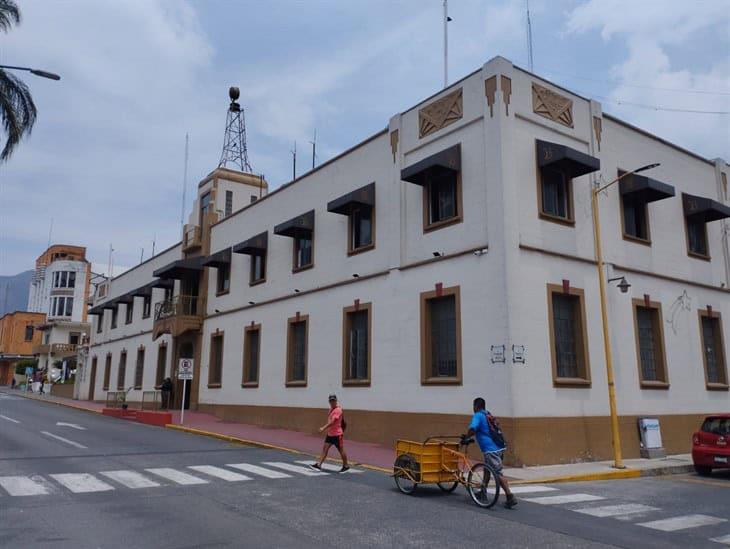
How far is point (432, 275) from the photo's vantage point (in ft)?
58.4

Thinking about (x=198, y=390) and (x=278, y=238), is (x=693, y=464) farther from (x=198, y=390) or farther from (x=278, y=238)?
(x=198, y=390)

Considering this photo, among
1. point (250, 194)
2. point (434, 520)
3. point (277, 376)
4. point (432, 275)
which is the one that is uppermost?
point (250, 194)

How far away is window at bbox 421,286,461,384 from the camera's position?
55.3 feet

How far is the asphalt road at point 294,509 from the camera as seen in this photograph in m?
7.77

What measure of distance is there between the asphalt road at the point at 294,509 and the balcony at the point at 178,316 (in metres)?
15.3

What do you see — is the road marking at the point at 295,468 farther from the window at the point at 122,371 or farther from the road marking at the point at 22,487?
the window at the point at 122,371

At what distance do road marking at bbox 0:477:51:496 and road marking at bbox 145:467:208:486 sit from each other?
226cm

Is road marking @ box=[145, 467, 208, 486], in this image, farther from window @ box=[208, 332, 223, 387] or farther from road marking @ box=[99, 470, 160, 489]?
window @ box=[208, 332, 223, 387]

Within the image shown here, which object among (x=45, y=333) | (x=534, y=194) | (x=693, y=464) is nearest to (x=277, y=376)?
(x=534, y=194)

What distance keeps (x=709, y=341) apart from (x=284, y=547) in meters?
19.1

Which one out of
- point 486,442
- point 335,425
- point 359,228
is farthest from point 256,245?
point 486,442

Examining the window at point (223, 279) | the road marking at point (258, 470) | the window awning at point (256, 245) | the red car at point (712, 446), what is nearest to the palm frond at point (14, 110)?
the window awning at point (256, 245)

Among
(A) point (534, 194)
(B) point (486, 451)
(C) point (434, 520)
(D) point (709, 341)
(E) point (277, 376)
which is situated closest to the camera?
(C) point (434, 520)

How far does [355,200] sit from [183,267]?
1361 centimetres
